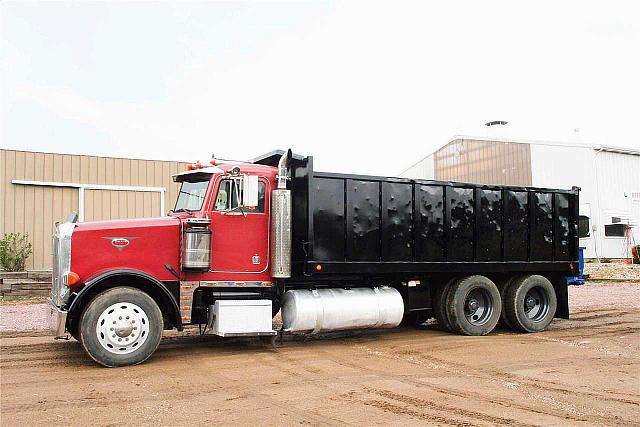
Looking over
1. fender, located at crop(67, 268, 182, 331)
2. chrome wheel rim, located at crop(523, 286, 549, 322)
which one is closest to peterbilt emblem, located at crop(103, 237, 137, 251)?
fender, located at crop(67, 268, 182, 331)

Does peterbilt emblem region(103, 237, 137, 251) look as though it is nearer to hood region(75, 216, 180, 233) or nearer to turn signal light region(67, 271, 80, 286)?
hood region(75, 216, 180, 233)

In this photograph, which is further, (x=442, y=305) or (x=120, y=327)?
(x=442, y=305)

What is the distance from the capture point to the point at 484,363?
859cm

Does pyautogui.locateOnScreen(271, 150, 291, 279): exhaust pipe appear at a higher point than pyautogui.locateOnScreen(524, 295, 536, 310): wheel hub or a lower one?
higher

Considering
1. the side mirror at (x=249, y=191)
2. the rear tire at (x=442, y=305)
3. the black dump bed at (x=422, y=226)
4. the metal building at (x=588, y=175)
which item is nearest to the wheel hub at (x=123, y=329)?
the side mirror at (x=249, y=191)

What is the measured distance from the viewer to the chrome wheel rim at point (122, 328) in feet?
26.2

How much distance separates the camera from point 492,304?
37.6 feet

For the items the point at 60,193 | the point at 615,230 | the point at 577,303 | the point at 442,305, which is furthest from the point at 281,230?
the point at 615,230

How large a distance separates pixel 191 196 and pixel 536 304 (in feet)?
24.0

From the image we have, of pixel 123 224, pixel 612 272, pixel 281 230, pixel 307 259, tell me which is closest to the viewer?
pixel 123 224

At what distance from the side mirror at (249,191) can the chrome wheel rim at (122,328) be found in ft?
6.91

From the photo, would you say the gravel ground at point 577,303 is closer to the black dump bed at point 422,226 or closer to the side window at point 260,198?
the black dump bed at point 422,226

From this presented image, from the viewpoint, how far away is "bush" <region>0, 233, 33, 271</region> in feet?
57.4

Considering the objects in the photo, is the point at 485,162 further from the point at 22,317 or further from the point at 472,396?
the point at 472,396
